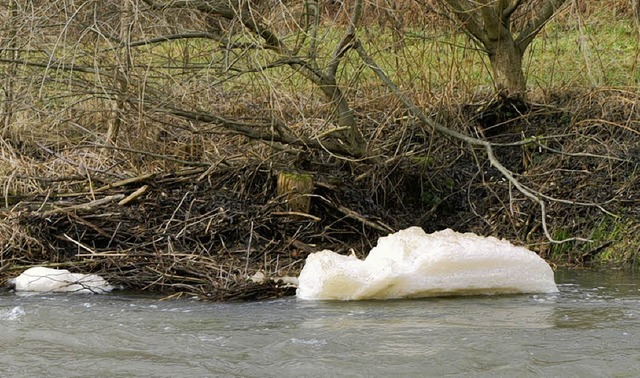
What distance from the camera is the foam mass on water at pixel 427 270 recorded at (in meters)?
6.96

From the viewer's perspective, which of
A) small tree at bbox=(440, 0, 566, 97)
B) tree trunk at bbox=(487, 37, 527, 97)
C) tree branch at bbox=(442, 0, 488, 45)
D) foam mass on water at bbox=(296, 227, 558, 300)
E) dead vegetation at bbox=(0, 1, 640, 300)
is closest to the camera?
foam mass on water at bbox=(296, 227, 558, 300)

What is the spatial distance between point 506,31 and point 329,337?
5.70m

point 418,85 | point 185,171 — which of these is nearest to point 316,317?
point 185,171

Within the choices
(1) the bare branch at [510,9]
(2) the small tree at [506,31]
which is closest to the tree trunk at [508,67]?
(2) the small tree at [506,31]

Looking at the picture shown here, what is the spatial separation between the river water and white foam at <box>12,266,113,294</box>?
0.46m

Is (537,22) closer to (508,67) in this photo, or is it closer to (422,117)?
(508,67)

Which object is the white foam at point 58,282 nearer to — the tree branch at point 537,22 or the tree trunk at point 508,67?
the tree trunk at point 508,67

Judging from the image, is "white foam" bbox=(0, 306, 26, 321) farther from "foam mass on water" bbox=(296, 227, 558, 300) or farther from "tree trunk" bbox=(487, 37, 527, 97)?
"tree trunk" bbox=(487, 37, 527, 97)

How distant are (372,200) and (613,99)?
2.75 m

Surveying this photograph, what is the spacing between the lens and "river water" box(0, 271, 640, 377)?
517 cm

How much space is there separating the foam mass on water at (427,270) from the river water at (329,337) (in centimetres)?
12

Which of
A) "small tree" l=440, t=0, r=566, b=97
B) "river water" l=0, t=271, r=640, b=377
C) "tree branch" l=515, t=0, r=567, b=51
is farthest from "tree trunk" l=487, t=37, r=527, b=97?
"river water" l=0, t=271, r=640, b=377

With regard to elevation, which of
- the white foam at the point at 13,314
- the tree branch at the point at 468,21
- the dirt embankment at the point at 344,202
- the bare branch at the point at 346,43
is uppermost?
the tree branch at the point at 468,21

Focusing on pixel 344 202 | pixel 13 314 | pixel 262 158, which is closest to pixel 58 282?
pixel 13 314
